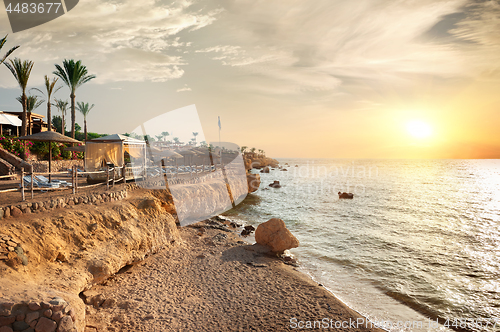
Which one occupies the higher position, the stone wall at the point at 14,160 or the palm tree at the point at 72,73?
the palm tree at the point at 72,73

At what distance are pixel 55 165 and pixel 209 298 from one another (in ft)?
73.1

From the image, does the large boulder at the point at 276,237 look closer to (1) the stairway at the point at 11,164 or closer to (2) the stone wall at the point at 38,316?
(2) the stone wall at the point at 38,316

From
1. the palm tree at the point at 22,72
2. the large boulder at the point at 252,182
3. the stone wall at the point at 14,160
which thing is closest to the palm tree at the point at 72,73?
the palm tree at the point at 22,72

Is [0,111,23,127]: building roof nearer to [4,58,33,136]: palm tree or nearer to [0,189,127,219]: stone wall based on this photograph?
[4,58,33,136]: palm tree

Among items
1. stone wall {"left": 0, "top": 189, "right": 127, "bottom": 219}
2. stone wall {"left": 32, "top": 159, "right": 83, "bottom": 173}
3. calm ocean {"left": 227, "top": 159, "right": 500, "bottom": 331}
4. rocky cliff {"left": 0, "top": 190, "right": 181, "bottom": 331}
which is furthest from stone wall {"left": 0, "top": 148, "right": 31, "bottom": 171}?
calm ocean {"left": 227, "top": 159, "right": 500, "bottom": 331}

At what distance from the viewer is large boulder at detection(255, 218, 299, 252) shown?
12.0 meters

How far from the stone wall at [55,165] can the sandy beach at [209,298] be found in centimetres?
1728

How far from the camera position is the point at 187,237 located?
13.3 meters

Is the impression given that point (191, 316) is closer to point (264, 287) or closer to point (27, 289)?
point (264, 287)

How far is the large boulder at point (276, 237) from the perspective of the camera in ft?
39.3

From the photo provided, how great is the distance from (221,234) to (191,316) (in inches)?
293

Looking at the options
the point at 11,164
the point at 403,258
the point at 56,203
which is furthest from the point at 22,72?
the point at 403,258

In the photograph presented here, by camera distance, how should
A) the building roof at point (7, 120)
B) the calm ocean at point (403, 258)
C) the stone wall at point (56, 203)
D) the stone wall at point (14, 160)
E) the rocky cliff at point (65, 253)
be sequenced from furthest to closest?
1. the building roof at point (7, 120)
2. the stone wall at point (14, 160)
3. the calm ocean at point (403, 258)
4. the stone wall at point (56, 203)
5. the rocky cliff at point (65, 253)

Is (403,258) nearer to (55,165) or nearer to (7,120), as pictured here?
(55,165)
